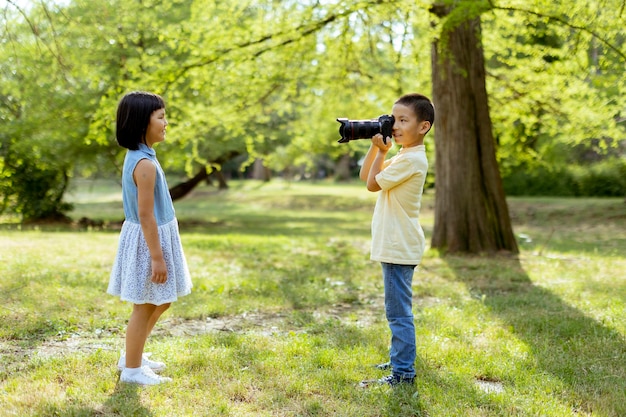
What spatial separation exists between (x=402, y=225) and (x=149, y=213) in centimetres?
149

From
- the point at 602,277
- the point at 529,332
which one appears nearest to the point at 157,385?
the point at 529,332

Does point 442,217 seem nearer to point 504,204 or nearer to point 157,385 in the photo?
point 504,204

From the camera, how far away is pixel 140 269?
12.0 feet

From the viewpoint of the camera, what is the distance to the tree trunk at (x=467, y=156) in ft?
30.9

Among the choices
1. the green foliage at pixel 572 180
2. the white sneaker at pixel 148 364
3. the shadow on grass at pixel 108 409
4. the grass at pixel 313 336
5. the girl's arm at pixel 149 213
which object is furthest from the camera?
the green foliage at pixel 572 180

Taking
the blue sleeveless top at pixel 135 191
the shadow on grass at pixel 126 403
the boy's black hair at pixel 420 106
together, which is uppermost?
the boy's black hair at pixel 420 106

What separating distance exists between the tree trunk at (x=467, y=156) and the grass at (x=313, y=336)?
→ 55cm

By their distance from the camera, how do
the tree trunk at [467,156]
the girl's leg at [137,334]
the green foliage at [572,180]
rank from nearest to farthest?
1. the girl's leg at [137,334]
2. the tree trunk at [467,156]
3. the green foliage at [572,180]

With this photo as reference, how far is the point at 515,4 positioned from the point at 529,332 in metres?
4.55

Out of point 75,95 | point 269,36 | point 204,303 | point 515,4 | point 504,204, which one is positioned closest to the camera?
point 204,303

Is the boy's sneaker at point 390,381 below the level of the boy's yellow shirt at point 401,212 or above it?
below

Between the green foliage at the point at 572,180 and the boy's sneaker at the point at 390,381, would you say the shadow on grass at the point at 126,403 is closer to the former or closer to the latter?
the boy's sneaker at the point at 390,381

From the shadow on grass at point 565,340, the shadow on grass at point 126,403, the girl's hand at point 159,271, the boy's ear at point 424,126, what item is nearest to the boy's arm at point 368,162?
the boy's ear at point 424,126

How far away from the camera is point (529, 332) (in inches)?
196
